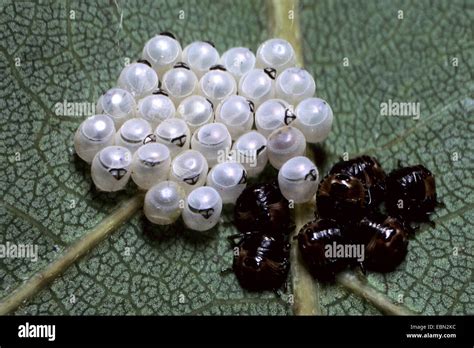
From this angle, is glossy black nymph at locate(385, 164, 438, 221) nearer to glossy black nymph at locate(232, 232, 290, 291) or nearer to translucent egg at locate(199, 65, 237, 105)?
glossy black nymph at locate(232, 232, 290, 291)

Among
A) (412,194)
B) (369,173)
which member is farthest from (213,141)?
(412,194)

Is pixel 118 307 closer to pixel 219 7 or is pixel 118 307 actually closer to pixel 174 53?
pixel 174 53

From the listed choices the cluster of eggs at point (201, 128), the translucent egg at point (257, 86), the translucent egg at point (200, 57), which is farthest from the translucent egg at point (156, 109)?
the translucent egg at point (257, 86)

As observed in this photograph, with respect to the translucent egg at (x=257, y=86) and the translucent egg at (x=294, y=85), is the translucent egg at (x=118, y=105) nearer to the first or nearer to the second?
the translucent egg at (x=257, y=86)
